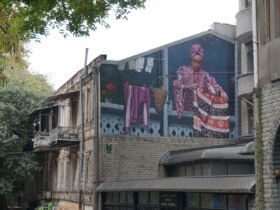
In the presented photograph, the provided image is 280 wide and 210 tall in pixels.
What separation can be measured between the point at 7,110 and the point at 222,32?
15265mm

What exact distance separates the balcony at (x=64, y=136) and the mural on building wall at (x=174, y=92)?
3.92 m

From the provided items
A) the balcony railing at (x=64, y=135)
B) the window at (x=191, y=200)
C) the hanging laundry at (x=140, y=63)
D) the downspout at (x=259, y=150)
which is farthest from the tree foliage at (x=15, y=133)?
the downspout at (x=259, y=150)

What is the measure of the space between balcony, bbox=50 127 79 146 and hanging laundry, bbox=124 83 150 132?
430cm

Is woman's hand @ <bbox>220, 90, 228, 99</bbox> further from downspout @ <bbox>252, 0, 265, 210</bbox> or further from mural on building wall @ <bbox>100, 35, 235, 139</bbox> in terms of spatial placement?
downspout @ <bbox>252, 0, 265, 210</bbox>

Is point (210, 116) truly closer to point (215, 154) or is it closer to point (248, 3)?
point (248, 3)

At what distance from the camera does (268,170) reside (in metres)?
11.7

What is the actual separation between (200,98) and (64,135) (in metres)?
7.85

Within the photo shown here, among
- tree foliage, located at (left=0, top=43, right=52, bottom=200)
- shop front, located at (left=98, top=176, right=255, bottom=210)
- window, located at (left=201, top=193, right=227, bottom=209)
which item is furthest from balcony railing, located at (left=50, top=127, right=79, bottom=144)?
window, located at (left=201, top=193, right=227, bottom=209)

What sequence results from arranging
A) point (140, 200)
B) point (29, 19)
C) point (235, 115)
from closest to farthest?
1. point (29, 19)
2. point (140, 200)
3. point (235, 115)

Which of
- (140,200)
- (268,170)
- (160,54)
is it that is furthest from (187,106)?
(268,170)

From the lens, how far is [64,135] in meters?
32.0

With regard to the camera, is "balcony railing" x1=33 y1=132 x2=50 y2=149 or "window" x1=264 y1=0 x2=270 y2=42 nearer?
"window" x1=264 y1=0 x2=270 y2=42

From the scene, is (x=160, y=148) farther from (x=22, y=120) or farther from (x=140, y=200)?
(x=22, y=120)

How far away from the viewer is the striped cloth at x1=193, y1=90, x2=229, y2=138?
2988 cm
